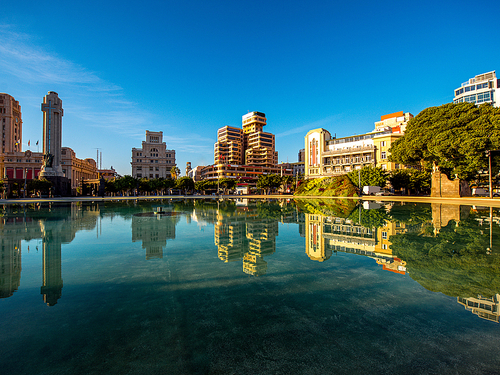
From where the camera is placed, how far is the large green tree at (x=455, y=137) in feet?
121

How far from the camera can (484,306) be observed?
4.82 meters

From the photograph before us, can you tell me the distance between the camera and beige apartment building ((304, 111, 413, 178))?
75.8 meters

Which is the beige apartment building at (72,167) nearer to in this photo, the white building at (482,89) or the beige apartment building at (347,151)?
the beige apartment building at (347,151)

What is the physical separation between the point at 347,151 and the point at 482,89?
82953 millimetres

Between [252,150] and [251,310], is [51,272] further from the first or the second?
[252,150]

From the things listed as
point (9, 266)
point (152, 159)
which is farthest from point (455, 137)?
point (152, 159)

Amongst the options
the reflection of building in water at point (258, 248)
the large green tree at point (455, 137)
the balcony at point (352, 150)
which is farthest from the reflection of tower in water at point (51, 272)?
the balcony at point (352, 150)

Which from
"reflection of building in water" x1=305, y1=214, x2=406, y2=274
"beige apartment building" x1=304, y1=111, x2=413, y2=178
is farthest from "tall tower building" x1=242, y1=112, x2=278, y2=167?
"reflection of building in water" x1=305, y1=214, x2=406, y2=274

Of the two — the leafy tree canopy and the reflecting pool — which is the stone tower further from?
the reflecting pool

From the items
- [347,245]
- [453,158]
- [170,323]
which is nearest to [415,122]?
[453,158]

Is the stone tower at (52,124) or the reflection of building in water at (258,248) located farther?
the stone tower at (52,124)

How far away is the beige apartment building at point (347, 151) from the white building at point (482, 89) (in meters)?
54.6

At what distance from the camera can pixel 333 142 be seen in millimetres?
85688

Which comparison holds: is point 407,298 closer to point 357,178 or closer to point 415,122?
point 415,122
